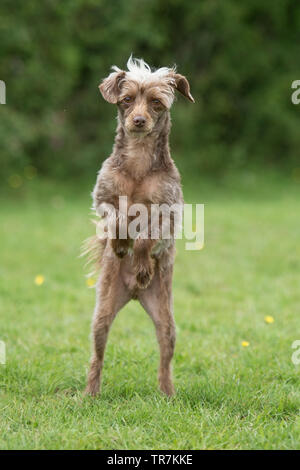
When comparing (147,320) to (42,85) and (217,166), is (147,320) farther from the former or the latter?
(217,166)

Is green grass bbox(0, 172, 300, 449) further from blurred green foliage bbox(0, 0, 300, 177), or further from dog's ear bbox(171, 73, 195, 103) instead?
blurred green foliage bbox(0, 0, 300, 177)

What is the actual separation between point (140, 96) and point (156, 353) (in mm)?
2277

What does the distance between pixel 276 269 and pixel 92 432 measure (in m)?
5.47

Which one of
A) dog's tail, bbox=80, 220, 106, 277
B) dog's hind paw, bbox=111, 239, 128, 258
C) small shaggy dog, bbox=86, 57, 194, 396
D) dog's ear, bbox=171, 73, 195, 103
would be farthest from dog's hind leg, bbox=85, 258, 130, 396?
dog's ear, bbox=171, 73, 195, 103

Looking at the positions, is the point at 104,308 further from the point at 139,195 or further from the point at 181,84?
the point at 181,84

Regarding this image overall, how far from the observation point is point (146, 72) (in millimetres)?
4043

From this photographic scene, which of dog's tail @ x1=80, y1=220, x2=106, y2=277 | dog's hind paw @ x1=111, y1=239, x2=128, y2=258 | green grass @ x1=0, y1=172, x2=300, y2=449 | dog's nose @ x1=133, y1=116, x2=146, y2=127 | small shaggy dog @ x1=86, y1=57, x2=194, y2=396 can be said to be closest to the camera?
green grass @ x1=0, y1=172, x2=300, y2=449

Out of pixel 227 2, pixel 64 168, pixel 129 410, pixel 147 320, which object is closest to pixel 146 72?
pixel 129 410

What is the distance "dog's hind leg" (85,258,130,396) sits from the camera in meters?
4.21

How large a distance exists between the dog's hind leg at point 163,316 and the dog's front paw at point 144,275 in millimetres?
203

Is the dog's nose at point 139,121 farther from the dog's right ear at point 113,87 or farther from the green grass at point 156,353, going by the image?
the green grass at point 156,353

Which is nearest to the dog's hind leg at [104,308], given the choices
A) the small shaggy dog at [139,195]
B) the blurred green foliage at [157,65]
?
the small shaggy dog at [139,195]

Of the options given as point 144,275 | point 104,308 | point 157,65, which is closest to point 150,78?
point 144,275

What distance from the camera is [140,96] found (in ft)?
13.0
